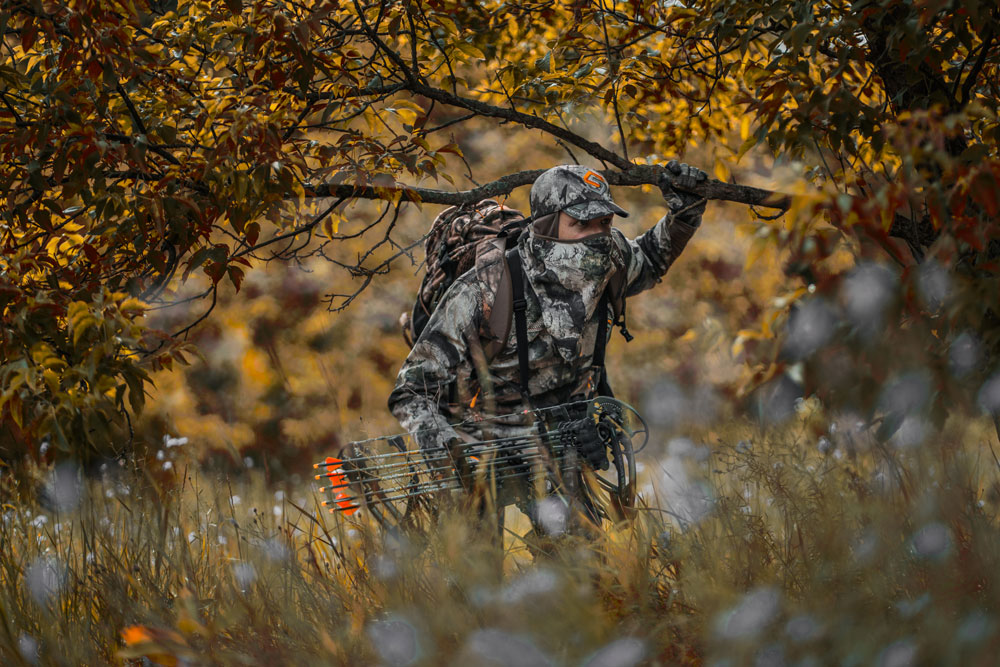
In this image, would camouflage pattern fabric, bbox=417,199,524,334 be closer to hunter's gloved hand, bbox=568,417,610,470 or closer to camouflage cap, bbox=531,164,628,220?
camouflage cap, bbox=531,164,628,220

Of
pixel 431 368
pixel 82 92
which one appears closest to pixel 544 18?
pixel 431 368

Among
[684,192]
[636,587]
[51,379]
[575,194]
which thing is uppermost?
[575,194]

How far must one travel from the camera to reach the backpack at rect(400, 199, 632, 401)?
3531 mm

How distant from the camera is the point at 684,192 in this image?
3461 millimetres

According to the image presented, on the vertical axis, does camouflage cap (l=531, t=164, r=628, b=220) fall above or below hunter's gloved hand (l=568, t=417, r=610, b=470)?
above

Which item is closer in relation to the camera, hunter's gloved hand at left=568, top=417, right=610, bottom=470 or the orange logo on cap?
hunter's gloved hand at left=568, top=417, right=610, bottom=470

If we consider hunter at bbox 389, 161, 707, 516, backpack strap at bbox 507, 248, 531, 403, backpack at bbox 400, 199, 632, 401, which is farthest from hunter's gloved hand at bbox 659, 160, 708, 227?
backpack strap at bbox 507, 248, 531, 403

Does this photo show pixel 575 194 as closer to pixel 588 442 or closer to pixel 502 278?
pixel 502 278

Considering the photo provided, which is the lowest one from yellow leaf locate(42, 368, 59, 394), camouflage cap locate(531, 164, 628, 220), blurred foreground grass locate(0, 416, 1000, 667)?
blurred foreground grass locate(0, 416, 1000, 667)

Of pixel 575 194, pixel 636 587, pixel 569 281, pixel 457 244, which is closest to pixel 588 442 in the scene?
pixel 569 281

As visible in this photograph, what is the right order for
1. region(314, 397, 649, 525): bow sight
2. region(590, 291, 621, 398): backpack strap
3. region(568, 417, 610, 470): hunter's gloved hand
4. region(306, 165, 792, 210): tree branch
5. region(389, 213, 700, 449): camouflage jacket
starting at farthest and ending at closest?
1. region(590, 291, 621, 398): backpack strap
2. region(389, 213, 700, 449): camouflage jacket
3. region(306, 165, 792, 210): tree branch
4. region(568, 417, 610, 470): hunter's gloved hand
5. region(314, 397, 649, 525): bow sight

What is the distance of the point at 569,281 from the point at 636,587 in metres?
1.55

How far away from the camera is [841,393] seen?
1.67m

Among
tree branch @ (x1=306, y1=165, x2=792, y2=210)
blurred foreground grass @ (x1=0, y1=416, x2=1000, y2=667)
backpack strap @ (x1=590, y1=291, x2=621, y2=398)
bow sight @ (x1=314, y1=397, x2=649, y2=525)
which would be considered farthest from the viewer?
backpack strap @ (x1=590, y1=291, x2=621, y2=398)
